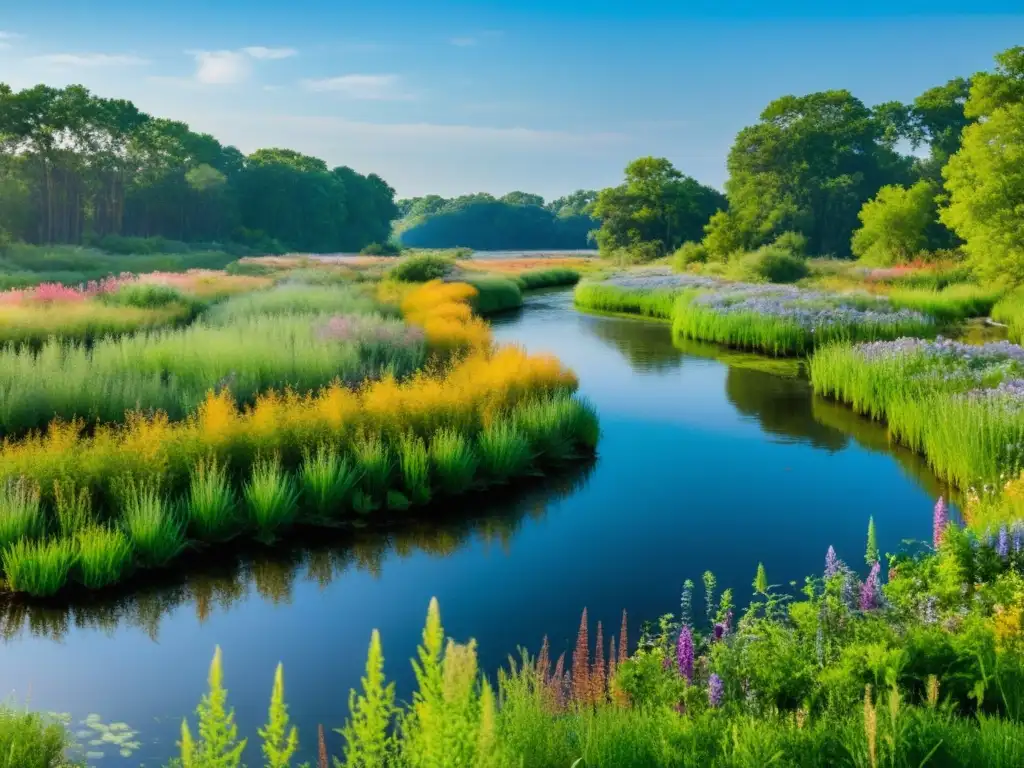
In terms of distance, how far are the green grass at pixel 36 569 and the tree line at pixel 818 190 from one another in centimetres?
4618

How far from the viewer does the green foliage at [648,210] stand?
72.6m

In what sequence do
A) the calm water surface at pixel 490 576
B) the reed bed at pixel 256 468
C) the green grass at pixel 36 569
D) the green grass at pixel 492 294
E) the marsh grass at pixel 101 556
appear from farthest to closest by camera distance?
the green grass at pixel 492 294
the reed bed at pixel 256 468
the marsh grass at pixel 101 556
the green grass at pixel 36 569
the calm water surface at pixel 490 576

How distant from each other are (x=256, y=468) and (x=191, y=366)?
177 inches

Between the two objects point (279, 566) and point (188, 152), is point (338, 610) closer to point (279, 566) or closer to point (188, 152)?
point (279, 566)

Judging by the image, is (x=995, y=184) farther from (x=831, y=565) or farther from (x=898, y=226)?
(x=831, y=565)

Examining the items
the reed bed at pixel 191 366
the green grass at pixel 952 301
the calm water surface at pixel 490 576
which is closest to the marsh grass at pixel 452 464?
A: the calm water surface at pixel 490 576

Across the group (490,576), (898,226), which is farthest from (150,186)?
(490,576)

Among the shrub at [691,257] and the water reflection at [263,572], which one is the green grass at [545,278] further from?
the water reflection at [263,572]

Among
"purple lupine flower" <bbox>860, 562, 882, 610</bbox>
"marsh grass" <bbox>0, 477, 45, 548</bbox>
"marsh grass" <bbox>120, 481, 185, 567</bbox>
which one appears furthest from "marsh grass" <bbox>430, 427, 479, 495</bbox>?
"purple lupine flower" <bbox>860, 562, 882, 610</bbox>

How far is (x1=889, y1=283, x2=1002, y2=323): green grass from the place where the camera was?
29.3 m

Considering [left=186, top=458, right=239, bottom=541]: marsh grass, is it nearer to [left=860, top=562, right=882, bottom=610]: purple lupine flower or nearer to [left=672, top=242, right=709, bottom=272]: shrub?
[left=860, top=562, right=882, bottom=610]: purple lupine flower

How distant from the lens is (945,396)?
12.5 m

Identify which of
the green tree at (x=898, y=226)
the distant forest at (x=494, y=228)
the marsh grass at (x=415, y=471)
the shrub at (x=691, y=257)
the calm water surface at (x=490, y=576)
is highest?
the distant forest at (x=494, y=228)

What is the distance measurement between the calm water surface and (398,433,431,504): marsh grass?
530mm
